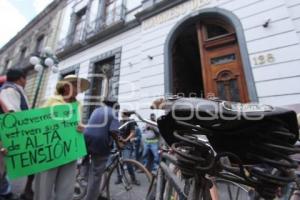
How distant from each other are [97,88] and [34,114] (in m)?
6.25

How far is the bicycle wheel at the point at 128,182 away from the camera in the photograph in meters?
2.49

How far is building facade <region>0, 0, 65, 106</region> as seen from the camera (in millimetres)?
11586

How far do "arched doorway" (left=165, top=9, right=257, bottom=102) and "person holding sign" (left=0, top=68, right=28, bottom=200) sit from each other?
3423 millimetres

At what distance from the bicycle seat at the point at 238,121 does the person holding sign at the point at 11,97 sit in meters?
2.18

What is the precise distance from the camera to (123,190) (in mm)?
A: 2592

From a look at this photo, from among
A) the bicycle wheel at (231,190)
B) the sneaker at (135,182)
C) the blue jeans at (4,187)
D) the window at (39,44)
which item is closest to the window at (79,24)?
the window at (39,44)

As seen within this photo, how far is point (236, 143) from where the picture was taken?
25.0 inches

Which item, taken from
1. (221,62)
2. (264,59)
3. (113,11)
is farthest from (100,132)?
(113,11)

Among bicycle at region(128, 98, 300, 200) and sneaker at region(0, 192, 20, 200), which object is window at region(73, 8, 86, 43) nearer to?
sneaker at region(0, 192, 20, 200)

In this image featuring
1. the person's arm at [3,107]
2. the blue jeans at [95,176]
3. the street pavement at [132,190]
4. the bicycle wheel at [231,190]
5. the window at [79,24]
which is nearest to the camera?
the bicycle wheel at [231,190]

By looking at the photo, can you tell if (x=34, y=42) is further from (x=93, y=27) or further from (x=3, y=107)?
(x=3, y=107)

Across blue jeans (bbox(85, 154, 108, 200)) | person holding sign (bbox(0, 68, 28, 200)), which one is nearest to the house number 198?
blue jeans (bbox(85, 154, 108, 200))

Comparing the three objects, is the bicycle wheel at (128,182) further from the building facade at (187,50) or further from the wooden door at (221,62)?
the wooden door at (221,62)

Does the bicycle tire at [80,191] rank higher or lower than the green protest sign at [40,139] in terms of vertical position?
lower
